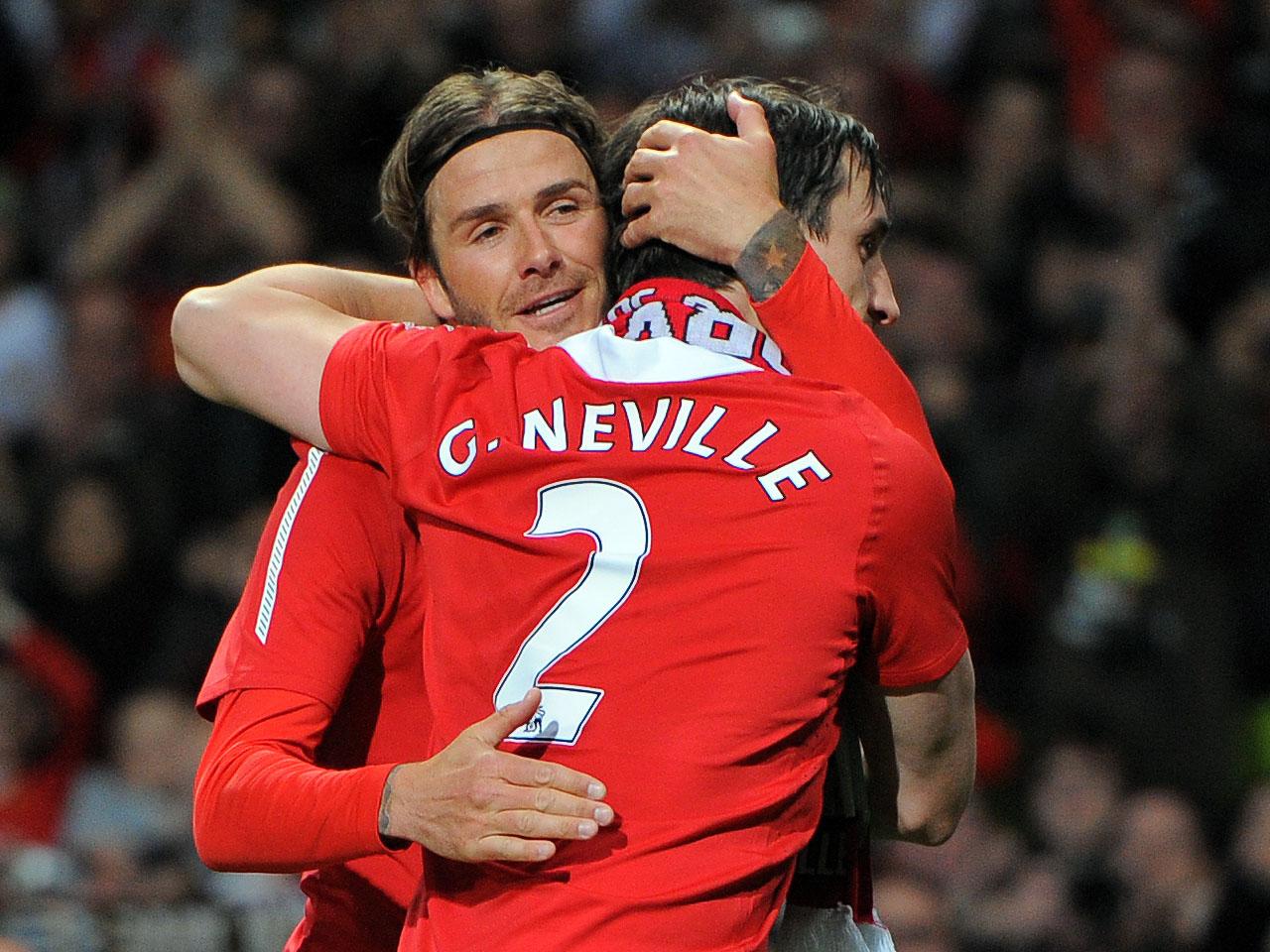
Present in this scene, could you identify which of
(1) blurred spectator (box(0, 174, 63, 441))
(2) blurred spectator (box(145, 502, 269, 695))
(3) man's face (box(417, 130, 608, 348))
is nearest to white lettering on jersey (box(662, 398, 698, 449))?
(3) man's face (box(417, 130, 608, 348))

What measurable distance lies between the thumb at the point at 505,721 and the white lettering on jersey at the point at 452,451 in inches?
11.1

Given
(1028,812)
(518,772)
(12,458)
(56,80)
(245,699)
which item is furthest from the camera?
(56,80)

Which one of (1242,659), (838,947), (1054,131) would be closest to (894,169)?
(1054,131)

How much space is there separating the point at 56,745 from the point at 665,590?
3.98m

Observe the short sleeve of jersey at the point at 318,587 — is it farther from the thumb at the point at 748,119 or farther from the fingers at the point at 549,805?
the thumb at the point at 748,119

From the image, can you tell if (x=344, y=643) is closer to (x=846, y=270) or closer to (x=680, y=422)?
(x=680, y=422)

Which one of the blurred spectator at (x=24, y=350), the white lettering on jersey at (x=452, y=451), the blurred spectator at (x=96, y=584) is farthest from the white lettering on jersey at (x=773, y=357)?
the blurred spectator at (x=24, y=350)

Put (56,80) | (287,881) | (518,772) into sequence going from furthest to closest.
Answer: (56,80) < (287,881) < (518,772)

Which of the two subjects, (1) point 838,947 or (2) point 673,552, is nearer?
(2) point 673,552

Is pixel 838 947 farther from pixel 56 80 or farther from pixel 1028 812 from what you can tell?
pixel 56 80

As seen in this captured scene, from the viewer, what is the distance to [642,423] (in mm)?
2146

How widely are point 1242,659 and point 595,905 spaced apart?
4.20 m

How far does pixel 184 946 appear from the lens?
423cm

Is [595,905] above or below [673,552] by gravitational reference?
below
